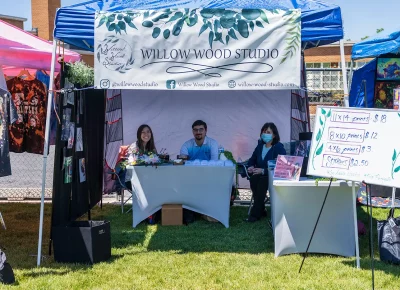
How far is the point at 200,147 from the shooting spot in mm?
6746

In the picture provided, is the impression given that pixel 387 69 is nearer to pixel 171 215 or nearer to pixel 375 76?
pixel 375 76

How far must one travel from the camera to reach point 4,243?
5328 mm

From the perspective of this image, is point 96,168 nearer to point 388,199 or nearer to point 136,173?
point 136,173

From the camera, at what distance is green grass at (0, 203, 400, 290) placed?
13.4 feet

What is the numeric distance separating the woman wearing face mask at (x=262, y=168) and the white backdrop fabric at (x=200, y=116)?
125 centimetres

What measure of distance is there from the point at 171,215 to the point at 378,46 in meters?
3.45

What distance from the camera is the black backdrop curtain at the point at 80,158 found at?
4.80m

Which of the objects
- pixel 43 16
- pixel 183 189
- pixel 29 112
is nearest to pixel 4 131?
pixel 183 189

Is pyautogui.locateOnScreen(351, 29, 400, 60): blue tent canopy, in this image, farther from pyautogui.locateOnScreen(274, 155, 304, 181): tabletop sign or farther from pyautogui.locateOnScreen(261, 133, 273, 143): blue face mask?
pyautogui.locateOnScreen(274, 155, 304, 181): tabletop sign

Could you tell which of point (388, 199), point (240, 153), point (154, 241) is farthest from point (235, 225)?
point (388, 199)

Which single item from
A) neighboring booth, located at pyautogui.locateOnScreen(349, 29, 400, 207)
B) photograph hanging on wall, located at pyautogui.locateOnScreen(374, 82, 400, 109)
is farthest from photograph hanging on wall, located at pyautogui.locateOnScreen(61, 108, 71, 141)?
photograph hanging on wall, located at pyautogui.locateOnScreen(374, 82, 400, 109)

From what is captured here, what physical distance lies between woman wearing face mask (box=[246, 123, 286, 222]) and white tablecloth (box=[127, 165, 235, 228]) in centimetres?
49

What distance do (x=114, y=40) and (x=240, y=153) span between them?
3.61m

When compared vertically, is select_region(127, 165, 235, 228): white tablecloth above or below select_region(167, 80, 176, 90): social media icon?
below
